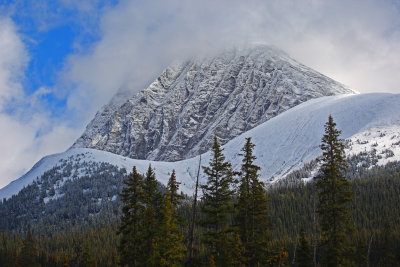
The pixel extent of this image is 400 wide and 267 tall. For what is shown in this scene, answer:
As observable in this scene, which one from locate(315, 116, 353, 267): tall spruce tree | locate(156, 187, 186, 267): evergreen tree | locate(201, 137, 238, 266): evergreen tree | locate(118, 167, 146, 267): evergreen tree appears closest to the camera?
locate(156, 187, 186, 267): evergreen tree

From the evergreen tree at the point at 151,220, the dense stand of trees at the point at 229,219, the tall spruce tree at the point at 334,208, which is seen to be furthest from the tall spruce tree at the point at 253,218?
the evergreen tree at the point at 151,220

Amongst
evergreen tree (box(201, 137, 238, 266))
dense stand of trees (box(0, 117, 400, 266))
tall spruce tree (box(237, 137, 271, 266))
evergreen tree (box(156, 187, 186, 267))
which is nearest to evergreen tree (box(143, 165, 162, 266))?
dense stand of trees (box(0, 117, 400, 266))

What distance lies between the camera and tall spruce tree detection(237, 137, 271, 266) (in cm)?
3056

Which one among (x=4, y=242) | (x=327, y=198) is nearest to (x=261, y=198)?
(x=327, y=198)

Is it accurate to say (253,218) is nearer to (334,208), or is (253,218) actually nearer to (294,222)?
(334,208)

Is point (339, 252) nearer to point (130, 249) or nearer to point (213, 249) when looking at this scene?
point (213, 249)

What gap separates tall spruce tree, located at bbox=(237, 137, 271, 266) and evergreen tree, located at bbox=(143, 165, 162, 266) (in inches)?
279

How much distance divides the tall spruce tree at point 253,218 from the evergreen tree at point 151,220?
7.10 m

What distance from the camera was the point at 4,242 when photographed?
432 ft

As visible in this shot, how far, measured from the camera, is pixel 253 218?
31.0 m

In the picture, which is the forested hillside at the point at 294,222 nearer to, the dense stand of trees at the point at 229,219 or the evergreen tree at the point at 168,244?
the dense stand of trees at the point at 229,219

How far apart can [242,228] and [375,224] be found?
8594 cm

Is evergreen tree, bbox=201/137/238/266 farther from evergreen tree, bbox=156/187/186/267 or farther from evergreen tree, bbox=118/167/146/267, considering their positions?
evergreen tree, bbox=118/167/146/267

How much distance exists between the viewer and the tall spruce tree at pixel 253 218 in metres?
30.6
